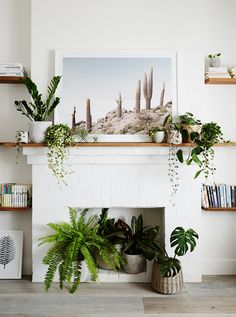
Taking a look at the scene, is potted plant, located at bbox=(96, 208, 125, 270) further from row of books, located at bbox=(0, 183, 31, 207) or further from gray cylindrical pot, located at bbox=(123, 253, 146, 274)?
row of books, located at bbox=(0, 183, 31, 207)

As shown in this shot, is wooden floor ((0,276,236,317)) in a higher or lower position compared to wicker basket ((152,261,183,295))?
lower

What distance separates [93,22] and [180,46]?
82 centimetres

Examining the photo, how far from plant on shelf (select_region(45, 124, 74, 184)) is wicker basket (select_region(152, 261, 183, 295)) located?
1.15 metres

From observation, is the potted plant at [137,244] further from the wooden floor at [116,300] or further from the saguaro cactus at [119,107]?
the saguaro cactus at [119,107]

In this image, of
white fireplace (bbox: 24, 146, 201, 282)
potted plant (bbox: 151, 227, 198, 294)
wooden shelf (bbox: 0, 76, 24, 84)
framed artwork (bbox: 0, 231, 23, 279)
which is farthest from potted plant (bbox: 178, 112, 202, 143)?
framed artwork (bbox: 0, 231, 23, 279)

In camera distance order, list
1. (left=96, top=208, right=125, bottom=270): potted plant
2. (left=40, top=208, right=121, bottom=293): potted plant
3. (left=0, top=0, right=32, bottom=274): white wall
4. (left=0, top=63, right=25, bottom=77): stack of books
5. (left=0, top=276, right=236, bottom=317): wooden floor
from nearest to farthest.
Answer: (left=0, top=276, right=236, bottom=317): wooden floor → (left=40, top=208, right=121, bottom=293): potted plant → (left=0, top=63, right=25, bottom=77): stack of books → (left=96, top=208, right=125, bottom=270): potted plant → (left=0, top=0, right=32, bottom=274): white wall

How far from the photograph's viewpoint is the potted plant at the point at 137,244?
2.92 meters

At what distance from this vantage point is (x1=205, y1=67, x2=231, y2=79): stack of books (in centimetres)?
298

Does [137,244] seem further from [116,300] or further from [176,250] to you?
[116,300]

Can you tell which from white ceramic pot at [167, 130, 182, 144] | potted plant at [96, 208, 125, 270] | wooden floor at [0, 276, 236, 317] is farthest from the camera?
potted plant at [96, 208, 125, 270]

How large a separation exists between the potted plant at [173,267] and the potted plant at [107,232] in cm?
43

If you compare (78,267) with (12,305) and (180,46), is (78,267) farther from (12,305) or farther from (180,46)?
(180,46)

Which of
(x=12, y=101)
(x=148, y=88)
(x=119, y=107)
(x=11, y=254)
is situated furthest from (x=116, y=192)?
(x=12, y=101)

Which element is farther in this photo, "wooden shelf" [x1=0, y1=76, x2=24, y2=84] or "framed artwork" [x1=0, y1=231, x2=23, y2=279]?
"framed artwork" [x1=0, y1=231, x2=23, y2=279]
